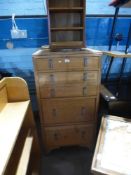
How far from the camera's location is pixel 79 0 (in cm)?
150

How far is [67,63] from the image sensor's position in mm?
1435

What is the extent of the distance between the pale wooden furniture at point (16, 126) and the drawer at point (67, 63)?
0.24 metres

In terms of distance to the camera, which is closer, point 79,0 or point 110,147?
point 110,147

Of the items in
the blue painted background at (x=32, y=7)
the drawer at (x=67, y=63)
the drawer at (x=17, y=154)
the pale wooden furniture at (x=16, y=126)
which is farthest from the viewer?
the blue painted background at (x=32, y=7)

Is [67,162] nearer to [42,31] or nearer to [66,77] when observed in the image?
[66,77]

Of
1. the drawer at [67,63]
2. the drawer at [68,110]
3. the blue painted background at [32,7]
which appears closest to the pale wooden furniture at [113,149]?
the drawer at [68,110]

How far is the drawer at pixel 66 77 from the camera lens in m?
1.46

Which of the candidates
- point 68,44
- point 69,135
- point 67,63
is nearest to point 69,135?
point 69,135

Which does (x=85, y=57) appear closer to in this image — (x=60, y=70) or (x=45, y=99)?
(x=60, y=70)

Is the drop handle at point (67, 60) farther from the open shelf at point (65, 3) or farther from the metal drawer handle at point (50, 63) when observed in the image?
the open shelf at point (65, 3)

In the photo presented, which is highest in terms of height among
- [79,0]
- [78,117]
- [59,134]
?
[79,0]

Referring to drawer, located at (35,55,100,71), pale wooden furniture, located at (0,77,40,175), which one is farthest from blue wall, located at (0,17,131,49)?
pale wooden furniture, located at (0,77,40,175)

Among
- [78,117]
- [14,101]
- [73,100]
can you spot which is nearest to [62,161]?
[78,117]

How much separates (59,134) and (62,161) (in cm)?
30
